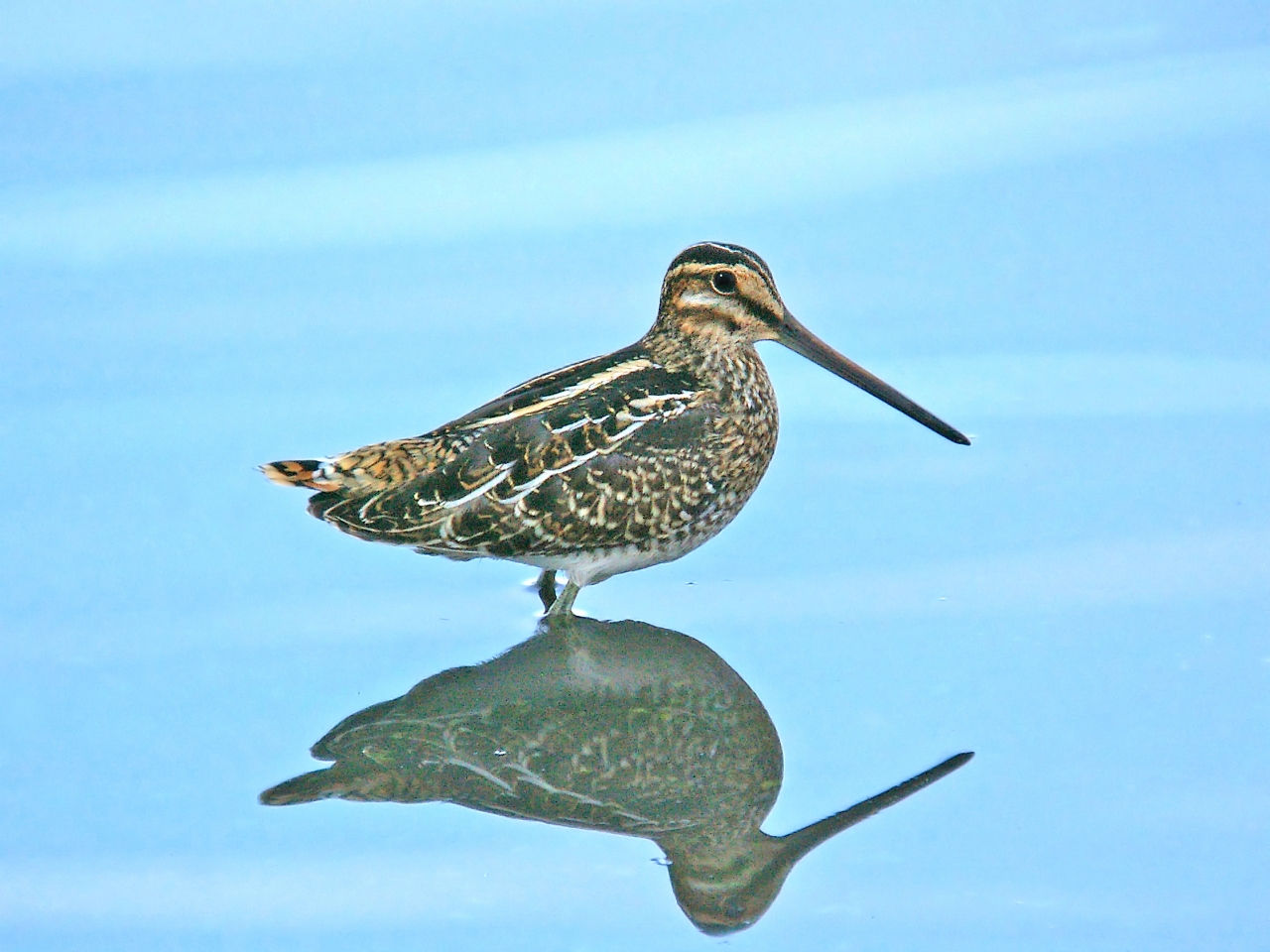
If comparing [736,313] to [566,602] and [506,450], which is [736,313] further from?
[566,602]

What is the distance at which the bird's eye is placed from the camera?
7.08 m

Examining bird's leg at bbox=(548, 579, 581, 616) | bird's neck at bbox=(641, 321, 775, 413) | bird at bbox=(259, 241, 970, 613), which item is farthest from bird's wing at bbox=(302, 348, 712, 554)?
bird's leg at bbox=(548, 579, 581, 616)

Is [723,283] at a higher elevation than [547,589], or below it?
higher

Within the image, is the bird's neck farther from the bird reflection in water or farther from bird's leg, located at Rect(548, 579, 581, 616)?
the bird reflection in water

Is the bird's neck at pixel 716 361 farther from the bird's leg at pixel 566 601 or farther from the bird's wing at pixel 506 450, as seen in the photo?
the bird's leg at pixel 566 601

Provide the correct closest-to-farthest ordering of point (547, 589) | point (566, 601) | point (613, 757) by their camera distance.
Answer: point (613, 757), point (566, 601), point (547, 589)

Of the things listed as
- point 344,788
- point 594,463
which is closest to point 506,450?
point 594,463

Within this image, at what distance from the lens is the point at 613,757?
19.2ft

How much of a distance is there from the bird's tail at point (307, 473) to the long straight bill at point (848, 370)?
165 centimetres

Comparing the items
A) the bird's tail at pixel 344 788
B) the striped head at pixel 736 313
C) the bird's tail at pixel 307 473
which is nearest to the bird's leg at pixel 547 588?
the bird's tail at pixel 307 473

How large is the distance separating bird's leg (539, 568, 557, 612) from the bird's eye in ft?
3.70

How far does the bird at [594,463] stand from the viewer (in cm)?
668

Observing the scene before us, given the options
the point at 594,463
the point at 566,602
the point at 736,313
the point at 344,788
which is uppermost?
the point at 736,313

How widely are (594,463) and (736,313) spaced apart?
815mm
